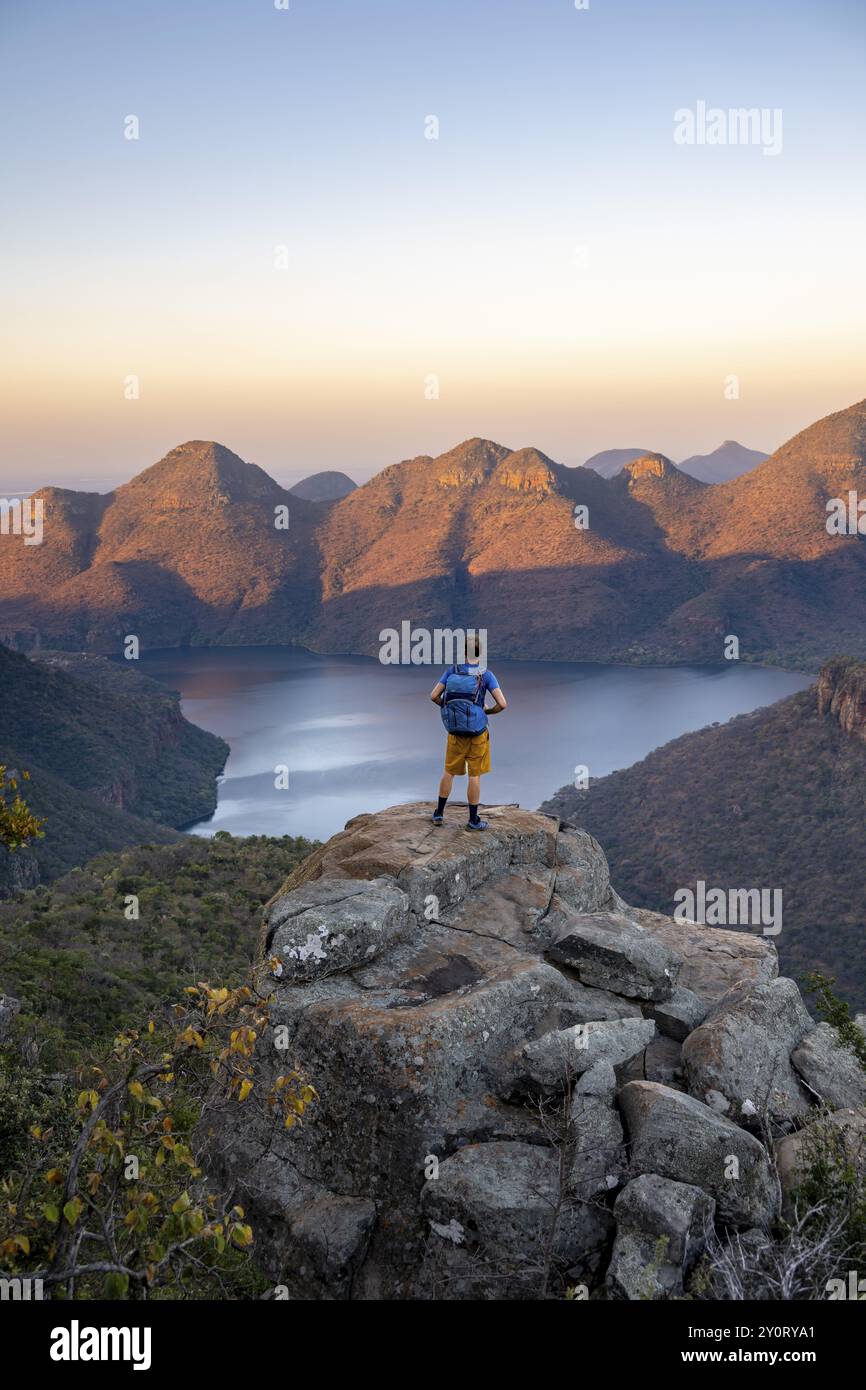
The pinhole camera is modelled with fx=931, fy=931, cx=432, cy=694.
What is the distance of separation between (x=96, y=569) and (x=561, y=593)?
325ft

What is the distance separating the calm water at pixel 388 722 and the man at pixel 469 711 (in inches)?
2931

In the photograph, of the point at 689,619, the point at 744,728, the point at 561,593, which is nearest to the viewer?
the point at 744,728

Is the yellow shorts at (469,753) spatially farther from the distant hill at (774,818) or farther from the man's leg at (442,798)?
the distant hill at (774,818)

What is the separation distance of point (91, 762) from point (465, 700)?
244ft

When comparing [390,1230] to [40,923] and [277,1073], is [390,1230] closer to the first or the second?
[277,1073]

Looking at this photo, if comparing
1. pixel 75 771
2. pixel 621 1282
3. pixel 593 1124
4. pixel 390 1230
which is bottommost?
pixel 75 771

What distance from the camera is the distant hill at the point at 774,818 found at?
43.3 m

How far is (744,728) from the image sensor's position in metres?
70.2

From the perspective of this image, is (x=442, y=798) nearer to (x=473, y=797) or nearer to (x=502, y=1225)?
(x=473, y=797)

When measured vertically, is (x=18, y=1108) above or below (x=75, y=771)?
above

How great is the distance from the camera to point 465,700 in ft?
40.3

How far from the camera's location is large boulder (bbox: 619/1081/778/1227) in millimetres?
7332

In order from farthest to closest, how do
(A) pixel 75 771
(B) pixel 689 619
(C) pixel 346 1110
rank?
(B) pixel 689 619, (A) pixel 75 771, (C) pixel 346 1110
